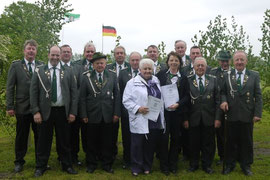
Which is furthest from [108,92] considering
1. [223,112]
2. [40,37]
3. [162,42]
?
[162,42]

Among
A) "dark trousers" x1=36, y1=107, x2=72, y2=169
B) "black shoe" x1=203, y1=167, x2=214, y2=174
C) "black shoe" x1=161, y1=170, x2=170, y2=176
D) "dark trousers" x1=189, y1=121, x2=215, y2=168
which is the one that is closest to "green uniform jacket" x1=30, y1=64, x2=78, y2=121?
"dark trousers" x1=36, y1=107, x2=72, y2=169

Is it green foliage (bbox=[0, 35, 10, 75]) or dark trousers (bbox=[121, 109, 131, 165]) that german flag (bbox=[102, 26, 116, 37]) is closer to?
green foliage (bbox=[0, 35, 10, 75])

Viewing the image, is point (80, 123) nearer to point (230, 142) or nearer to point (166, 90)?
point (166, 90)

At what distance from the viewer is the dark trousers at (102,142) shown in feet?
20.2

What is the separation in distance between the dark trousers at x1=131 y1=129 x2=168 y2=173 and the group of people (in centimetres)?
2

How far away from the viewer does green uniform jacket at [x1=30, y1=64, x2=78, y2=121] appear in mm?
5711

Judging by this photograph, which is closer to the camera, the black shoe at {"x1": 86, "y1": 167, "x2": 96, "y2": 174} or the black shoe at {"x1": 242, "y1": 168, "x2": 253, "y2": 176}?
the black shoe at {"x1": 242, "y1": 168, "x2": 253, "y2": 176}

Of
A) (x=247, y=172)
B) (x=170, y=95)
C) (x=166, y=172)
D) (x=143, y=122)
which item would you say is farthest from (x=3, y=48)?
(x=247, y=172)

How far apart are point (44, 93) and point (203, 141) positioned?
10.5 feet

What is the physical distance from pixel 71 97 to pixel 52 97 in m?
0.37

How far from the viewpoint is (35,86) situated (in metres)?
5.73

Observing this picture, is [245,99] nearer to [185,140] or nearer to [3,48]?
[185,140]

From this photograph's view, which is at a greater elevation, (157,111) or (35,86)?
(35,86)

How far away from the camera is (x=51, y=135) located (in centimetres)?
595
